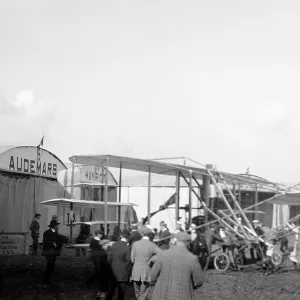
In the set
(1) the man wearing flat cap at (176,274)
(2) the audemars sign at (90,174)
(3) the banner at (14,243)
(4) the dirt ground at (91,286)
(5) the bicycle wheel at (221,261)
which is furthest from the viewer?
(2) the audemars sign at (90,174)

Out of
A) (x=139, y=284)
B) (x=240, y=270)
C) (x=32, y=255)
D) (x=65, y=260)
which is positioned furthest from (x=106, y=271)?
(x=32, y=255)

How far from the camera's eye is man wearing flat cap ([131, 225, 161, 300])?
32.2ft

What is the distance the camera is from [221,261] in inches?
614

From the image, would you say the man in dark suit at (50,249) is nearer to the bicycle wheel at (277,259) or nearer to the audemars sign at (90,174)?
the bicycle wheel at (277,259)

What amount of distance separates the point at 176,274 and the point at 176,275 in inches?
0.4

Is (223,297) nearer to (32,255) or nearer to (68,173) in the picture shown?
(32,255)

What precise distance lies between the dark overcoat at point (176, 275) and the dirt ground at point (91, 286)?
5.18m

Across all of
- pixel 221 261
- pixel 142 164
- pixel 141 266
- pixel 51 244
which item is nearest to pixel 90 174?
pixel 142 164

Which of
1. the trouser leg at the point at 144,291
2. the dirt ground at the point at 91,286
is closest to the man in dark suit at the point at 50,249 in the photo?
the dirt ground at the point at 91,286

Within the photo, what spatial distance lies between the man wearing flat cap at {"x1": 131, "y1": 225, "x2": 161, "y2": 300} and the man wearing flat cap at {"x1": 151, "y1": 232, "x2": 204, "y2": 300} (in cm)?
361

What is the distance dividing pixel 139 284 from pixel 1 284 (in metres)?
3.65

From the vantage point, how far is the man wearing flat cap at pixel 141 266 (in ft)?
32.2

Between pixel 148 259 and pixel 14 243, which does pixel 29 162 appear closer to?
pixel 14 243

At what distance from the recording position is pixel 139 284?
32.7 feet
